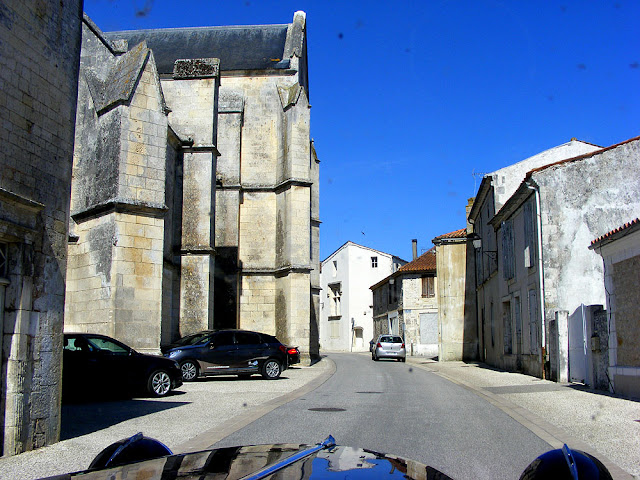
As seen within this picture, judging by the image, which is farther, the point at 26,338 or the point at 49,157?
the point at 49,157

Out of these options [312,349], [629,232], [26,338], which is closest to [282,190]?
[312,349]

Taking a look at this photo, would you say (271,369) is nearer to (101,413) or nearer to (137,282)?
(137,282)

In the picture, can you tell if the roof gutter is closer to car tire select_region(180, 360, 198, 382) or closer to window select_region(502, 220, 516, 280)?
window select_region(502, 220, 516, 280)

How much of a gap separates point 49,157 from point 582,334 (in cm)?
1311

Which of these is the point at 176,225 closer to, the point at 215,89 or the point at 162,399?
the point at 215,89

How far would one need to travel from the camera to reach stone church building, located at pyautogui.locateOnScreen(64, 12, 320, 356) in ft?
46.9

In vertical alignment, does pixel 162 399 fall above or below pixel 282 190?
below

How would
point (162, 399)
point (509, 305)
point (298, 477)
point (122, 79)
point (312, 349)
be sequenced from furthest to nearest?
point (312, 349), point (509, 305), point (122, 79), point (162, 399), point (298, 477)

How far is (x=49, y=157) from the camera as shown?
795 cm

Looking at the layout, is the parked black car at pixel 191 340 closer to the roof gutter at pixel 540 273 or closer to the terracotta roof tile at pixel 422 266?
the roof gutter at pixel 540 273

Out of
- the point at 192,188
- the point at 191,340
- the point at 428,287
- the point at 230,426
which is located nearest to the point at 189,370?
the point at 191,340

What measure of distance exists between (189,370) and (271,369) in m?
2.46

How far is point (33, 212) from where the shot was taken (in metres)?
7.40

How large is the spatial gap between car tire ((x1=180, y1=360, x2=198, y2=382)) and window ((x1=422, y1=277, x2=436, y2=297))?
1211 inches
